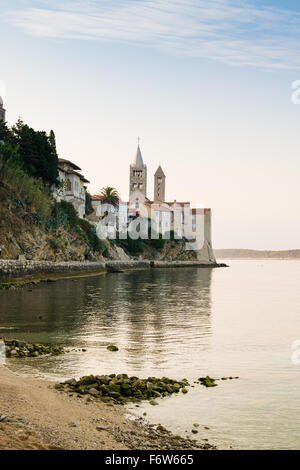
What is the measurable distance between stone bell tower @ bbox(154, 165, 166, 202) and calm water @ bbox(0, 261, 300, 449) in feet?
477

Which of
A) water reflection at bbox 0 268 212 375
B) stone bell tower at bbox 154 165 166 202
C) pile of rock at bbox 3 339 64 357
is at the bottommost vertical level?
water reflection at bbox 0 268 212 375

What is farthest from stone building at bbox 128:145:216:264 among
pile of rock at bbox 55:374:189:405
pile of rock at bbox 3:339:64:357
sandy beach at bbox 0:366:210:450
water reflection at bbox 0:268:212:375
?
sandy beach at bbox 0:366:210:450

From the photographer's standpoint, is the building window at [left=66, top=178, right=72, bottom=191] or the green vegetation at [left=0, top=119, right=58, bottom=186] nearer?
the green vegetation at [left=0, top=119, right=58, bottom=186]

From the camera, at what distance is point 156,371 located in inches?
633

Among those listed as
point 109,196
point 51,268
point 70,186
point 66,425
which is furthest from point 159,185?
point 66,425

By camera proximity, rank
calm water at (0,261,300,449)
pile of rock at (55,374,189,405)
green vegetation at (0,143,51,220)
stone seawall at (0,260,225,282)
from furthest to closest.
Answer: green vegetation at (0,143,51,220) < stone seawall at (0,260,225,282) < pile of rock at (55,374,189,405) < calm water at (0,261,300,449)

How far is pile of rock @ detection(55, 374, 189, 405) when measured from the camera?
12.9 meters

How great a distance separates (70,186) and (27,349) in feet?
243

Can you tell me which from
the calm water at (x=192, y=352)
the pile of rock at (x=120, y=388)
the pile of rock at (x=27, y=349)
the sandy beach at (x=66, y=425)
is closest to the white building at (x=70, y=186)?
the calm water at (x=192, y=352)

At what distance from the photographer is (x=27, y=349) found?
710 inches

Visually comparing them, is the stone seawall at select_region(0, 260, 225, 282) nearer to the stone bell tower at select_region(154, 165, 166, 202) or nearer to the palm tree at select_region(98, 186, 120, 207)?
the palm tree at select_region(98, 186, 120, 207)

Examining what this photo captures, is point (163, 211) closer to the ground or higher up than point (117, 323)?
higher up

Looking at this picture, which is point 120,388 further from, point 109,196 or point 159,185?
point 159,185
